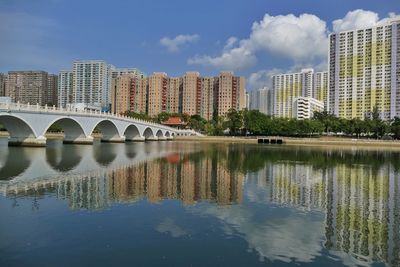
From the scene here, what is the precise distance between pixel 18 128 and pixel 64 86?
416ft

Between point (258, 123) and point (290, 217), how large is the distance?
343ft

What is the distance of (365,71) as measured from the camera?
135125 mm

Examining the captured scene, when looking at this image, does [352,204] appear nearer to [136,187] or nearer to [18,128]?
[136,187]

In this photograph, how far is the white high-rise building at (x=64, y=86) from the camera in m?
167

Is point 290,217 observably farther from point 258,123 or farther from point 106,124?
point 258,123

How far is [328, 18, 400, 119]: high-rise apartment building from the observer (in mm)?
127625

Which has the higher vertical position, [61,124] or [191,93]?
[191,93]

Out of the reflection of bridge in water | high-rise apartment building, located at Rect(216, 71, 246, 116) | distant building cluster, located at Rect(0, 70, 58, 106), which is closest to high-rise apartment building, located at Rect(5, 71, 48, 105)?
distant building cluster, located at Rect(0, 70, 58, 106)

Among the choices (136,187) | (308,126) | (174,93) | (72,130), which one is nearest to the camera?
(136,187)

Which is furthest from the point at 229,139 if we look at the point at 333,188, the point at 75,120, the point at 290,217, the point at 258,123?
the point at 290,217

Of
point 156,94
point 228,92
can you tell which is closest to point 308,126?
point 228,92

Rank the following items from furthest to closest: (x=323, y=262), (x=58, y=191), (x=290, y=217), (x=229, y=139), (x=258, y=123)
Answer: (x=258, y=123)
(x=229, y=139)
(x=58, y=191)
(x=290, y=217)
(x=323, y=262)

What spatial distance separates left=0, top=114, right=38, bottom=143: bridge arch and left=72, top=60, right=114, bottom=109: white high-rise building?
113230 millimetres

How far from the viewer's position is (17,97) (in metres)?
151
